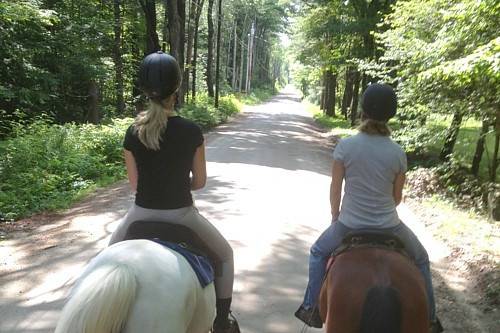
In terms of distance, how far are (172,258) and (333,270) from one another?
1.16 m

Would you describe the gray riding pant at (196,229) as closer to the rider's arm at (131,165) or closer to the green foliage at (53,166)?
the rider's arm at (131,165)

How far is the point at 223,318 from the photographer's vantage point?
12.0 ft

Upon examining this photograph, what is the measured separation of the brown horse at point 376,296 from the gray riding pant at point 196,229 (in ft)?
2.65

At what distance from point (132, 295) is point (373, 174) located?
1913mm

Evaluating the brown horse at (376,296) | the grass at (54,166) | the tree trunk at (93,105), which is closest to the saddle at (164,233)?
the brown horse at (376,296)

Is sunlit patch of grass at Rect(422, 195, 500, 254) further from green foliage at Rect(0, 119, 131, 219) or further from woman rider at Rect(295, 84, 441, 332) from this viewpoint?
green foliage at Rect(0, 119, 131, 219)

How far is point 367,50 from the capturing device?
902 inches

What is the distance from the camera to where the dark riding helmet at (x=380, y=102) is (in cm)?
334

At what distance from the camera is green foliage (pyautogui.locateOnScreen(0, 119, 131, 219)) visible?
936 centimetres

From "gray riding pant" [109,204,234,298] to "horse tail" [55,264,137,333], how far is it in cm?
81

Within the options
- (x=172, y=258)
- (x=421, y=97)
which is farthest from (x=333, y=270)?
(x=421, y=97)

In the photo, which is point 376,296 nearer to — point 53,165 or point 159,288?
point 159,288

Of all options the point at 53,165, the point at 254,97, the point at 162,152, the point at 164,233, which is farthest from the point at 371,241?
the point at 254,97

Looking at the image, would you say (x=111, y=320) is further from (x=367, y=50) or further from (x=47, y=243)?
(x=367, y=50)
